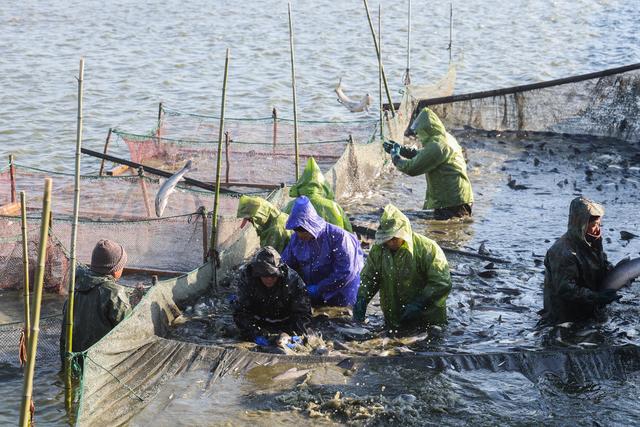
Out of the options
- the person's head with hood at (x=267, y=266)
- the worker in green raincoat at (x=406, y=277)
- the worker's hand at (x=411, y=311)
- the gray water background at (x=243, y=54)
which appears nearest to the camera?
the person's head with hood at (x=267, y=266)

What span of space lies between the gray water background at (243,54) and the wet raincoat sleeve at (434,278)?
493 centimetres

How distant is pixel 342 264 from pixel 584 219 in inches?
88.3

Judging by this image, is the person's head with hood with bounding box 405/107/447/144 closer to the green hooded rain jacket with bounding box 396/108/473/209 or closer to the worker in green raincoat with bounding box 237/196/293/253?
the green hooded rain jacket with bounding box 396/108/473/209

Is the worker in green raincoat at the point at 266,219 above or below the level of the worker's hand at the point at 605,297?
above

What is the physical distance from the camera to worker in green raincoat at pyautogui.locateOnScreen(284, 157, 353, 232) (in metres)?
9.23

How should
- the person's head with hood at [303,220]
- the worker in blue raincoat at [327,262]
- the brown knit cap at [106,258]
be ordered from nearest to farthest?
the brown knit cap at [106,258] < the person's head with hood at [303,220] < the worker in blue raincoat at [327,262]

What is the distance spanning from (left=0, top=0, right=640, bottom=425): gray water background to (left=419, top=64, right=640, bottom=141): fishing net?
306 cm

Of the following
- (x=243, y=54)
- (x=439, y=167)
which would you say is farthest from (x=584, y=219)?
(x=243, y=54)

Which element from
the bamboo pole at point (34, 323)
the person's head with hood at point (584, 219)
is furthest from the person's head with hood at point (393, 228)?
the bamboo pole at point (34, 323)

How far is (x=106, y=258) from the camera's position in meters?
6.73

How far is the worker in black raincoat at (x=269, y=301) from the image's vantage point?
7.44 m

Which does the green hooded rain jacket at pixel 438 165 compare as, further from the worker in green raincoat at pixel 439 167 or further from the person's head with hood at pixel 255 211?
the person's head with hood at pixel 255 211

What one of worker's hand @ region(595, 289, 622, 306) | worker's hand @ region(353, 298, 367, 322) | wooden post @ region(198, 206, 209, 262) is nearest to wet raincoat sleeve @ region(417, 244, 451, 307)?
worker's hand @ region(353, 298, 367, 322)

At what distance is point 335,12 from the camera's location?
1153 inches
